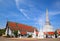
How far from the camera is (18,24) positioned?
38406 millimetres

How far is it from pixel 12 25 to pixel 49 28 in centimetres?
1880

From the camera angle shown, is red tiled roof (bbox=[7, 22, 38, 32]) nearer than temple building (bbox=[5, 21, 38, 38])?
No

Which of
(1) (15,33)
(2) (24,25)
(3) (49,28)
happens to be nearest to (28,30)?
(2) (24,25)

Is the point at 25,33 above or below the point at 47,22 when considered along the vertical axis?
below

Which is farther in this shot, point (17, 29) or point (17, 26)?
point (17, 26)

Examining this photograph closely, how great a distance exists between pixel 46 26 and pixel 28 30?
13.4m

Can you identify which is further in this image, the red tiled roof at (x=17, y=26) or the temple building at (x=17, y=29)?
the red tiled roof at (x=17, y=26)

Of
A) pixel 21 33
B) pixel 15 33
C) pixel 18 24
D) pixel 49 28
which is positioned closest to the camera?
pixel 15 33

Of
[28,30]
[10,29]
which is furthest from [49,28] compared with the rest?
[10,29]

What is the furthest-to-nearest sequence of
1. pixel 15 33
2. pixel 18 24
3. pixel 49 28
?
pixel 49 28, pixel 18 24, pixel 15 33

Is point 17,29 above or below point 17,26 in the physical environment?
below

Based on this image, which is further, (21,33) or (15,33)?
(21,33)

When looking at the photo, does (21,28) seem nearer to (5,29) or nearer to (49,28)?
(5,29)

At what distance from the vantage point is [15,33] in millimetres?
33094
